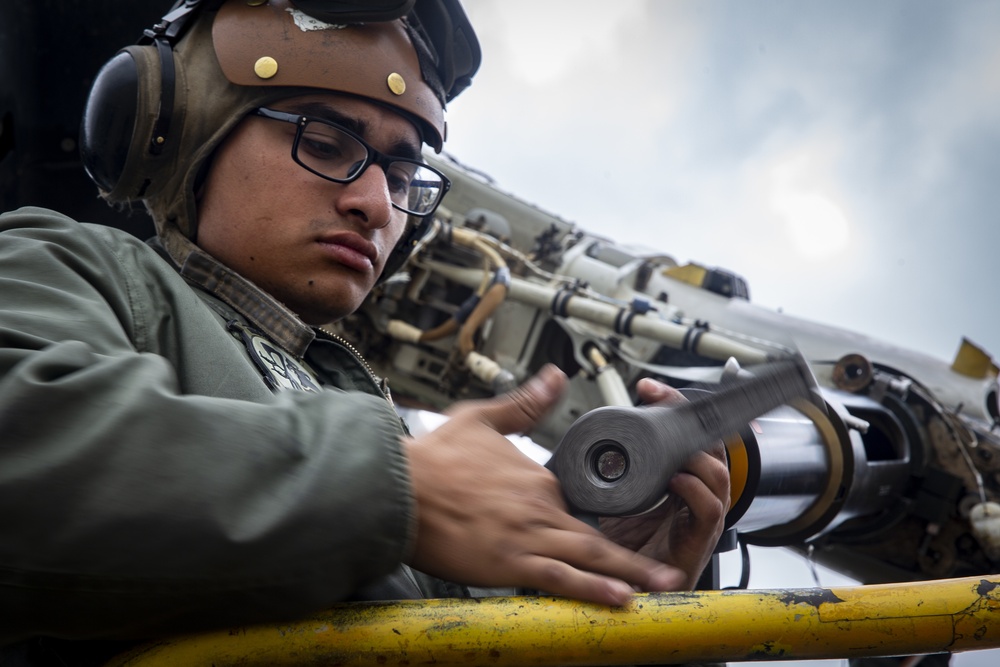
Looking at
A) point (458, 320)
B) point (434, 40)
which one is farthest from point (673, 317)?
point (434, 40)

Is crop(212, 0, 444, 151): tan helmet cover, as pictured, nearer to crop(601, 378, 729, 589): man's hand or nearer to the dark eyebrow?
the dark eyebrow

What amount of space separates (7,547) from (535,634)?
1.76ft

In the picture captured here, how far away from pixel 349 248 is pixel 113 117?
0.64m

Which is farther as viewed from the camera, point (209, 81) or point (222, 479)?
point (209, 81)

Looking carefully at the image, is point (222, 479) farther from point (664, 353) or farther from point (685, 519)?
point (664, 353)

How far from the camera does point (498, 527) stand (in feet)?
2.98

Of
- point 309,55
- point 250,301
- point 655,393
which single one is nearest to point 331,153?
point 309,55

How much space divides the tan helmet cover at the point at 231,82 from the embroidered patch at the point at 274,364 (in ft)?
1.29

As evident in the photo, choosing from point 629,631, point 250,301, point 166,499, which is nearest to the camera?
point 166,499

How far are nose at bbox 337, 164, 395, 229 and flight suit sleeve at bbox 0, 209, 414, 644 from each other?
0.81 m

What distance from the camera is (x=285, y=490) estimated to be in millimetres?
818

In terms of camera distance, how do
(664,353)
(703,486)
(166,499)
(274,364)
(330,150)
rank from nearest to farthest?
1. (166,499)
2. (703,486)
3. (274,364)
4. (330,150)
5. (664,353)

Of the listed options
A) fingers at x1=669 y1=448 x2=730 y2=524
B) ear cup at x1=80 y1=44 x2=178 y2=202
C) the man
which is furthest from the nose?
fingers at x1=669 y1=448 x2=730 y2=524

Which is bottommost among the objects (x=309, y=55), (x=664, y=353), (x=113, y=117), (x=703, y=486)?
(x=664, y=353)
